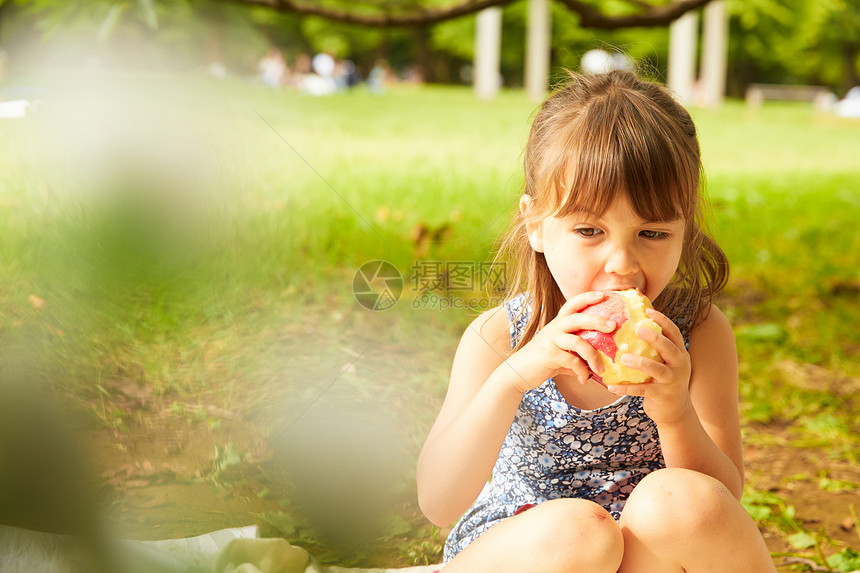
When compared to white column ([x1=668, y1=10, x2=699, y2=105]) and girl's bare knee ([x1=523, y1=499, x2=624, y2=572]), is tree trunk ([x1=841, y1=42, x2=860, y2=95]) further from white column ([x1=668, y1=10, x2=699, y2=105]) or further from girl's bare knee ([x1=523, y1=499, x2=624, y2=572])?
girl's bare knee ([x1=523, y1=499, x2=624, y2=572])

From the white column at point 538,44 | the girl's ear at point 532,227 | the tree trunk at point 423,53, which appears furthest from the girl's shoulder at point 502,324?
the tree trunk at point 423,53

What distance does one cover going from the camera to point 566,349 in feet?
4.82

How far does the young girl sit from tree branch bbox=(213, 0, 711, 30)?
2193 millimetres

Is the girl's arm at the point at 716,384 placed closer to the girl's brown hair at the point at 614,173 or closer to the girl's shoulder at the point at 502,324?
the girl's brown hair at the point at 614,173

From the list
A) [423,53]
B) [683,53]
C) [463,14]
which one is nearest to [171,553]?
[463,14]

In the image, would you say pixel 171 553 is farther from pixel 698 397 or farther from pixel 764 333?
pixel 764 333

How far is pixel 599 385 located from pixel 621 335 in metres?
0.39

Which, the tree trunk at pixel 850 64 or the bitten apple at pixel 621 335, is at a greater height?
the bitten apple at pixel 621 335

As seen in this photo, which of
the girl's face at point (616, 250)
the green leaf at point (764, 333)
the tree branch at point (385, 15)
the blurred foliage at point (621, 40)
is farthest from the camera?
the blurred foliage at point (621, 40)

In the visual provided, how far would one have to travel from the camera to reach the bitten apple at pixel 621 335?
140 cm

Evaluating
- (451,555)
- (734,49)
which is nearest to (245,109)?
(451,555)

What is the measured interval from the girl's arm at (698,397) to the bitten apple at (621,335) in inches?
0.6

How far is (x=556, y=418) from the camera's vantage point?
1.74 metres

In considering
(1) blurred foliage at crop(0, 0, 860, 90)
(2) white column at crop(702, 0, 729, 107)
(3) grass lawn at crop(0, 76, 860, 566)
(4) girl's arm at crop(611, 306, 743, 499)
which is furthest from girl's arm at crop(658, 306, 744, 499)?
(2) white column at crop(702, 0, 729, 107)
